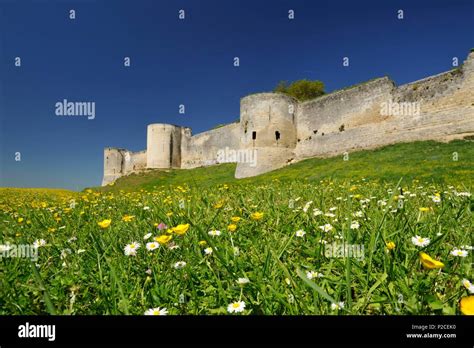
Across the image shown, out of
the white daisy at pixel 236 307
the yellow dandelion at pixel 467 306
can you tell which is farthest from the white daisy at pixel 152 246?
the yellow dandelion at pixel 467 306

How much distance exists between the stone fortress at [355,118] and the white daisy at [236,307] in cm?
1655

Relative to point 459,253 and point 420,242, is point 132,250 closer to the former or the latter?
point 420,242

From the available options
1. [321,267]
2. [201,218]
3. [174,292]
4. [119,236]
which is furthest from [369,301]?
[119,236]

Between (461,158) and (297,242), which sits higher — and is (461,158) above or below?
above

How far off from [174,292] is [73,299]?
41 centimetres

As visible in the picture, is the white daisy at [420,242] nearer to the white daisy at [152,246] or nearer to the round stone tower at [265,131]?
the white daisy at [152,246]

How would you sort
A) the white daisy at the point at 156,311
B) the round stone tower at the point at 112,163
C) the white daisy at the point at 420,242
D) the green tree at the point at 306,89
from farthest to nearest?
1. the round stone tower at the point at 112,163
2. the green tree at the point at 306,89
3. the white daisy at the point at 420,242
4. the white daisy at the point at 156,311

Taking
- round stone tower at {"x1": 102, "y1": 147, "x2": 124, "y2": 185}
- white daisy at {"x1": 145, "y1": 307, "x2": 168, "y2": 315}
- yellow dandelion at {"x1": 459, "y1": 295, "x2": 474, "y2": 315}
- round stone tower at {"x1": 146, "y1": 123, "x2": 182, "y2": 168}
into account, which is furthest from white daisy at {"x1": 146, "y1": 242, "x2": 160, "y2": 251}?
round stone tower at {"x1": 102, "y1": 147, "x2": 124, "y2": 185}

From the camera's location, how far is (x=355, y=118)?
1931 centimetres

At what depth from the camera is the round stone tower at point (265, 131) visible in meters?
19.4
